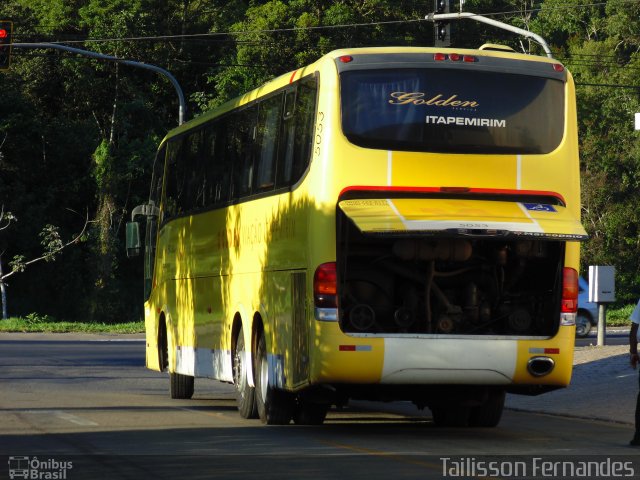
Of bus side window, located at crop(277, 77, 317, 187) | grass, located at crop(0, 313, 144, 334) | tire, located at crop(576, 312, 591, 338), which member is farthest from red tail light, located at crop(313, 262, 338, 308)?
grass, located at crop(0, 313, 144, 334)

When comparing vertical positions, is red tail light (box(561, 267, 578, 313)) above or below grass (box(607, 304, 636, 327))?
above

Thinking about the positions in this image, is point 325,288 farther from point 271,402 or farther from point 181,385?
point 181,385

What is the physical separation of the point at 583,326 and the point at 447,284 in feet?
83.5

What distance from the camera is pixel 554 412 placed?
19.9 metres

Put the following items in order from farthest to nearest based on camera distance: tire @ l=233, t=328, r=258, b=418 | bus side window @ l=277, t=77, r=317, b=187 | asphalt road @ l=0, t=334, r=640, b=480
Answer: tire @ l=233, t=328, r=258, b=418
bus side window @ l=277, t=77, r=317, b=187
asphalt road @ l=0, t=334, r=640, b=480

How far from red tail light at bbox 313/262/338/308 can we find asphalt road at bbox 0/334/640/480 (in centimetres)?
139

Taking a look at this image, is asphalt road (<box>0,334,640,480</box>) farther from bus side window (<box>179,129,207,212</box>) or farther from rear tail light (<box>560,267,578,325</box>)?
bus side window (<box>179,129,207,212</box>)

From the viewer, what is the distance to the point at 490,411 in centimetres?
1728

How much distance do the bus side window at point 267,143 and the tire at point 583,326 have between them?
2403 centimetres

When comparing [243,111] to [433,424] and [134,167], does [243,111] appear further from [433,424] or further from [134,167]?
[134,167]

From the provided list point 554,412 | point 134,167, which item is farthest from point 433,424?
point 134,167

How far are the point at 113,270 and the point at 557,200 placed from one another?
49.2 m

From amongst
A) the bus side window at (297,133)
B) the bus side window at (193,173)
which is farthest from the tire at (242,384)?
the bus side window at (193,173)

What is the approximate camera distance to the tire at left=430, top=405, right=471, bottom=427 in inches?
693
